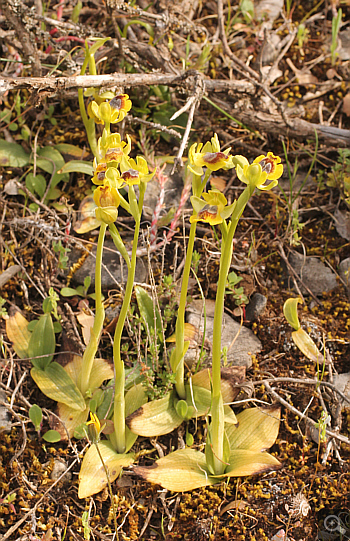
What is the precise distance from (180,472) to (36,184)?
5.40 ft

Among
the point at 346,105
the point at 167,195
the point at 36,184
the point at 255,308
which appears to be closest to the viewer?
the point at 255,308

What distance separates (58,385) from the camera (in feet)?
6.69

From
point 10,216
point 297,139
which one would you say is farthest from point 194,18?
point 10,216

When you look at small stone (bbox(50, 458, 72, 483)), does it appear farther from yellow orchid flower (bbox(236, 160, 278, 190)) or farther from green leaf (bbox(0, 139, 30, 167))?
green leaf (bbox(0, 139, 30, 167))

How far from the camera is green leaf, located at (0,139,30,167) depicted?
2619mm

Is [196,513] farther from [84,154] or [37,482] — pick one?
[84,154]

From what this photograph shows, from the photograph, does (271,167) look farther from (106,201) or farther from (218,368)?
(218,368)

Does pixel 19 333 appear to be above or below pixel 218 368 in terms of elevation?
below

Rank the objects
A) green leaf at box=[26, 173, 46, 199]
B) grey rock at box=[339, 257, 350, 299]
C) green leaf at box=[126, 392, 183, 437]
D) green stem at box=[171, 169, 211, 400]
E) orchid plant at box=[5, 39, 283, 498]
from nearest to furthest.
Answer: orchid plant at box=[5, 39, 283, 498] → green stem at box=[171, 169, 211, 400] → green leaf at box=[126, 392, 183, 437] → grey rock at box=[339, 257, 350, 299] → green leaf at box=[26, 173, 46, 199]

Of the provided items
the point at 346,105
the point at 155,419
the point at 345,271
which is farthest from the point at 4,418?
the point at 346,105

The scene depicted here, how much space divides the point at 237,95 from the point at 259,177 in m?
1.52

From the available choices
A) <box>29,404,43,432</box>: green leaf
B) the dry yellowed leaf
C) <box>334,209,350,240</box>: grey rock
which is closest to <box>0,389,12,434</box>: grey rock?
<box>29,404,43,432</box>: green leaf

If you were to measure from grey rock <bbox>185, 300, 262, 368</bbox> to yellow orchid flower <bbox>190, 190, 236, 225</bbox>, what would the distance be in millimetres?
773

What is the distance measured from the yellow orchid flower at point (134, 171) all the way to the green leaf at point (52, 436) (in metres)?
1.04
